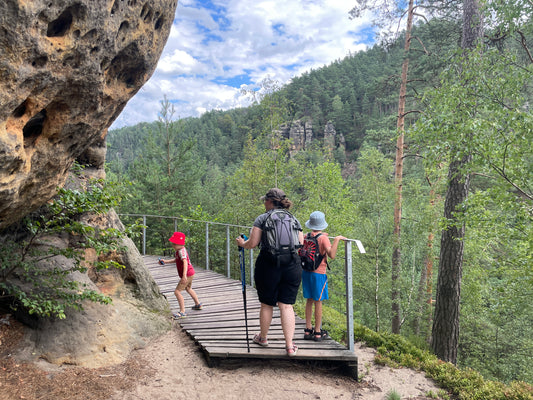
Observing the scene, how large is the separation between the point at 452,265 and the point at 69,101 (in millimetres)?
7321

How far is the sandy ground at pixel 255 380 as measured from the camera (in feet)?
11.5

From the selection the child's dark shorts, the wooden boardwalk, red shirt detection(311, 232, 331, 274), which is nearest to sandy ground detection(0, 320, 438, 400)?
the wooden boardwalk

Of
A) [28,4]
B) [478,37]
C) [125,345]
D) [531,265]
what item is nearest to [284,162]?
[478,37]

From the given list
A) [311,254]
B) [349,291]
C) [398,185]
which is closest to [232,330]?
[311,254]

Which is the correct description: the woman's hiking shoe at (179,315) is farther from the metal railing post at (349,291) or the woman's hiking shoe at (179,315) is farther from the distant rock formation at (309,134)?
the distant rock formation at (309,134)

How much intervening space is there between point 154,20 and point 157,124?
13335mm

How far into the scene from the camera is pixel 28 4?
92.2 inches

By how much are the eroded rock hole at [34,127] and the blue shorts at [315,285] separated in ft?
10.5

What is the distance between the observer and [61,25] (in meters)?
2.89

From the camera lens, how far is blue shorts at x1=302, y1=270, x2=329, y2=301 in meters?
4.04

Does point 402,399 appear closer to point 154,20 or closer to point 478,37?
point 154,20

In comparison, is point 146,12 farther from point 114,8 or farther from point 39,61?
point 39,61

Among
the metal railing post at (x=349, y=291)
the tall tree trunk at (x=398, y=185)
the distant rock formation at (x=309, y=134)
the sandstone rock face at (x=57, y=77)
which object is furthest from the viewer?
the distant rock formation at (x=309, y=134)

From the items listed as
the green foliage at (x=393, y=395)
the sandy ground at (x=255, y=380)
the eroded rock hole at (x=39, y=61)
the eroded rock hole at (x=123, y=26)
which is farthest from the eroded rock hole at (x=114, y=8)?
the green foliage at (x=393, y=395)
